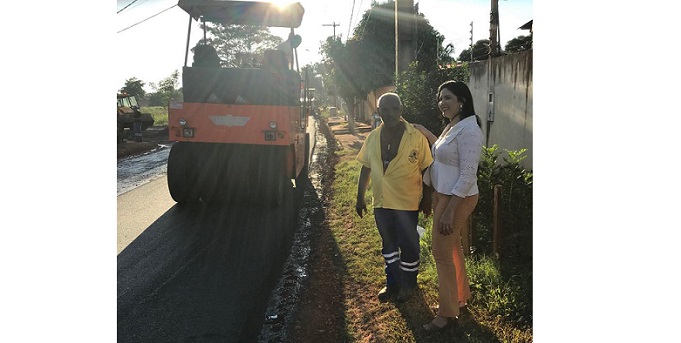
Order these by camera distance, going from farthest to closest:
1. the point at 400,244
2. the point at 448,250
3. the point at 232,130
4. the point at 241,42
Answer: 1. the point at 241,42
2. the point at 232,130
3. the point at 400,244
4. the point at 448,250

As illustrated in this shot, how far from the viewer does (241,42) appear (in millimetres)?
9055

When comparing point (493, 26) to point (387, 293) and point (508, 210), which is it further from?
point (387, 293)

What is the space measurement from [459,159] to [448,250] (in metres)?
0.57

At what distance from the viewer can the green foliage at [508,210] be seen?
451 cm

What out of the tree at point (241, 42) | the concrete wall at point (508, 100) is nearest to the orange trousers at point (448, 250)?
the concrete wall at point (508, 100)

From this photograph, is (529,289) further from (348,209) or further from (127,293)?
(348,209)

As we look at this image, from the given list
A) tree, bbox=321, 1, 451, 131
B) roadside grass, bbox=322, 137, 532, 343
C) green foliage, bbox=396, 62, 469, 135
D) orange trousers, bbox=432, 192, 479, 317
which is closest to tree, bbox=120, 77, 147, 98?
roadside grass, bbox=322, 137, 532, 343

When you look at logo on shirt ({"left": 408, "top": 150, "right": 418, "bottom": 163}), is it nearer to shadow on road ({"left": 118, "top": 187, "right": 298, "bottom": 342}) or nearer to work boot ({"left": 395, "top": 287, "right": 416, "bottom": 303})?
work boot ({"left": 395, "top": 287, "right": 416, "bottom": 303})

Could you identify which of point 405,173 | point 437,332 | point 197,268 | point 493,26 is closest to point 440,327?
point 437,332

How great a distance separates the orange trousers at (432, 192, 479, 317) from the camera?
3387mm

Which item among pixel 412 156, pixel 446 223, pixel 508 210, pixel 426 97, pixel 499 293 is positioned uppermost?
pixel 426 97

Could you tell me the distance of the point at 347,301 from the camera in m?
4.33

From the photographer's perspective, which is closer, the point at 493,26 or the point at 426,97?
the point at 493,26

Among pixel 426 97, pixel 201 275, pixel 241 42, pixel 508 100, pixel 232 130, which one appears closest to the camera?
pixel 201 275
